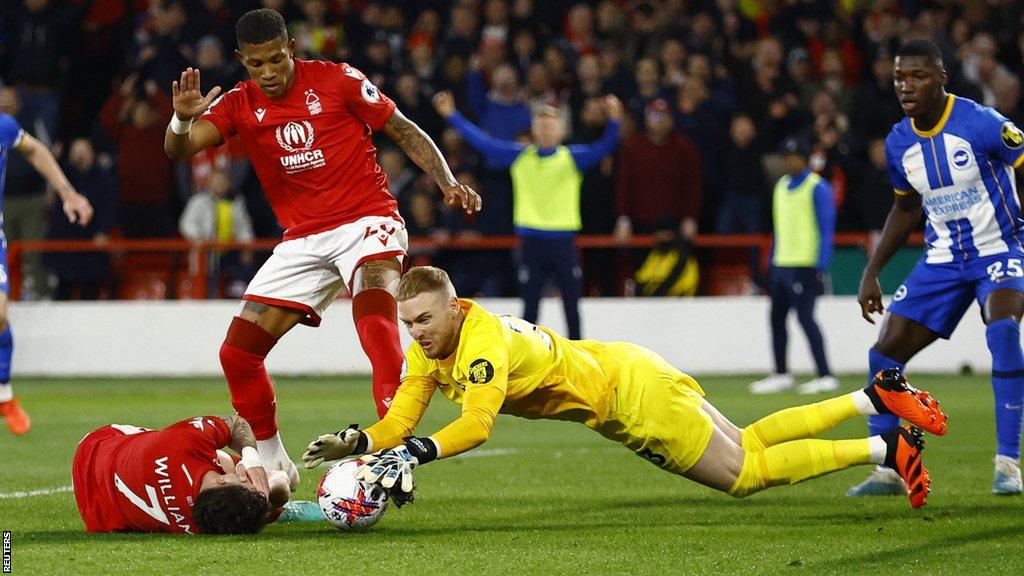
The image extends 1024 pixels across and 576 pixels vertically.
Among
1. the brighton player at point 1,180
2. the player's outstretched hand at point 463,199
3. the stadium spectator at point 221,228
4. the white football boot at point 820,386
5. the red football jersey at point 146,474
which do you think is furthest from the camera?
the stadium spectator at point 221,228

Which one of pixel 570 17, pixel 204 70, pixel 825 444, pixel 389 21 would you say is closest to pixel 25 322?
pixel 204 70

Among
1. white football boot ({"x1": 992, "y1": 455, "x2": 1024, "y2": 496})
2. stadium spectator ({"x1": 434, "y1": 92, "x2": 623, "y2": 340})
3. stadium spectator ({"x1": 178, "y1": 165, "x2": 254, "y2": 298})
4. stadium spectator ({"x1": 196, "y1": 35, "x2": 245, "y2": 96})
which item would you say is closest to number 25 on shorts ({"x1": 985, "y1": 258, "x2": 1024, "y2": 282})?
white football boot ({"x1": 992, "y1": 455, "x2": 1024, "y2": 496})

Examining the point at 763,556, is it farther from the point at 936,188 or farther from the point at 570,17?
the point at 570,17

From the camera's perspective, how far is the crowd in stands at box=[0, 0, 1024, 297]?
53.7ft

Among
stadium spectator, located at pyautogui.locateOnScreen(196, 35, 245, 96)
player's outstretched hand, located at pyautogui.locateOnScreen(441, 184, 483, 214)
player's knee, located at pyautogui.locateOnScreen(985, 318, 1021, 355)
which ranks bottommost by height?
player's knee, located at pyautogui.locateOnScreen(985, 318, 1021, 355)

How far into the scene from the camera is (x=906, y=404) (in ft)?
21.4

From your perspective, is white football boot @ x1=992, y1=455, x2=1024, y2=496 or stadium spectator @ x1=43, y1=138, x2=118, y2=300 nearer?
white football boot @ x1=992, y1=455, x2=1024, y2=496

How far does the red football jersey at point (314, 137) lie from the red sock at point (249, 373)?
53 centimetres

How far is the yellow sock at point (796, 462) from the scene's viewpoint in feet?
20.9

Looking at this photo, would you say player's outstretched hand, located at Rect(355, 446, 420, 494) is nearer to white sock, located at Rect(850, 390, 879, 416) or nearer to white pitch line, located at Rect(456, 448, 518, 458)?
white sock, located at Rect(850, 390, 879, 416)

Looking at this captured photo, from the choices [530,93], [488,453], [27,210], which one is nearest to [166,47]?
[27,210]

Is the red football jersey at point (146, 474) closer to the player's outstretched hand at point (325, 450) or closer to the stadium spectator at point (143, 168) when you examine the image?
the player's outstretched hand at point (325, 450)

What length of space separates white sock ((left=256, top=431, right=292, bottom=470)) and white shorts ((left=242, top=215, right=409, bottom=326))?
0.64m

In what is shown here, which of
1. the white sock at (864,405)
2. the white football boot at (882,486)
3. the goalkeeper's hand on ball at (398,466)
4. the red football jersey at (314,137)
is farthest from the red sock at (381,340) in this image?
the white football boot at (882,486)
